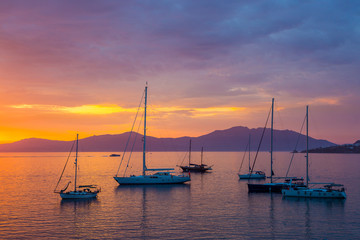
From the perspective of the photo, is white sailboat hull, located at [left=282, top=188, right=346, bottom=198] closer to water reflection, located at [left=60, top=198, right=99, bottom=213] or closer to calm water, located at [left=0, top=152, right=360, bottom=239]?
calm water, located at [left=0, top=152, right=360, bottom=239]

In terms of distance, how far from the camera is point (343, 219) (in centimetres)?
4562

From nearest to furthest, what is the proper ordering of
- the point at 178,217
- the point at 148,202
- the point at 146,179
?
the point at 178,217 → the point at 148,202 → the point at 146,179

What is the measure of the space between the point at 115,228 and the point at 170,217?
901cm

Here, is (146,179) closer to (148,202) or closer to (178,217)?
(148,202)

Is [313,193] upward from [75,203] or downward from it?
upward

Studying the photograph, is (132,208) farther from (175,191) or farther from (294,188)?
(294,188)

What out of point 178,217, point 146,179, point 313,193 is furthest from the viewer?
point 146,179

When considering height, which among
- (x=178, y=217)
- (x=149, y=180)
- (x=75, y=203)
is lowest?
(x=75, y=203)

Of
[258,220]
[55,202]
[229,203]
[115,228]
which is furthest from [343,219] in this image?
[55,202]

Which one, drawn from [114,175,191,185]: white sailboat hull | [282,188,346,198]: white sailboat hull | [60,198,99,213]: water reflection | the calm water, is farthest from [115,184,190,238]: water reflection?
[282,188,346,198]: white sailboat hull

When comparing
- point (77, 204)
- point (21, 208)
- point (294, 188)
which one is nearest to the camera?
point (21, 208)

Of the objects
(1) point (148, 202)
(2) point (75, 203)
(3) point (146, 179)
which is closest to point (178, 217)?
(1) point (148, 202)

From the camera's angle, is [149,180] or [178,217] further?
[149,180]

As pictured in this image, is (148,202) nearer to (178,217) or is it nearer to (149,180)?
(178,217)
